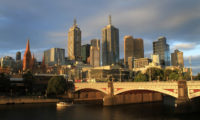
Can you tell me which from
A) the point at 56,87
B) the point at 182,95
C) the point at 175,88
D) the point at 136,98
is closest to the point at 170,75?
the point at 136,98

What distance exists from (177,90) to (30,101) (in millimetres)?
59130

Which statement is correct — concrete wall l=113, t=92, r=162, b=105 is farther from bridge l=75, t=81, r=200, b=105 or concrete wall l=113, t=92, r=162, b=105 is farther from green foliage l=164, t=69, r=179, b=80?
green foliage l=164, t=69, r=179, b=80

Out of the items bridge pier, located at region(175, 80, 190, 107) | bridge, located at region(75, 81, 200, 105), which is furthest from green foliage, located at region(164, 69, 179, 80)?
bridge pier, located at region(175, 80, 190, 107)

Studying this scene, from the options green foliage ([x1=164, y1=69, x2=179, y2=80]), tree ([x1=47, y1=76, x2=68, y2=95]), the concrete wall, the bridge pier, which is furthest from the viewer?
green foliage ([x1=164, y1=69, x2=179, y2=80])

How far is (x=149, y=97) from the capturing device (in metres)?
85.4

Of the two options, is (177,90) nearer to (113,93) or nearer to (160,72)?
(113,93)

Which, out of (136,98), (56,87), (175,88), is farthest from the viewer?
(56,87)

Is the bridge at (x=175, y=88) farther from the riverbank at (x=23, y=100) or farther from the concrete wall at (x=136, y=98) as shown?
the riverbank at (x=23, y=100)

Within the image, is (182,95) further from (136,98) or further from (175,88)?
(136,98)

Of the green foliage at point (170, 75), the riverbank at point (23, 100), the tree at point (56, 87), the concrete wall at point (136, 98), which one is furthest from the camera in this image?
the green foliage at point (170, 75)

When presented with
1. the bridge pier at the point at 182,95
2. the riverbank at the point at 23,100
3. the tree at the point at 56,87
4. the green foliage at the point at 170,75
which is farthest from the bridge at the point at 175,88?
the green foliage at the point at 170,75

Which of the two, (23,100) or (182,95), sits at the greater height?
(182,95)

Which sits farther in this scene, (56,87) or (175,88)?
(56,87)

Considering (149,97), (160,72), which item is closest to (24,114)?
(149,97)
